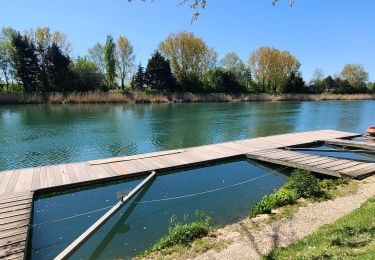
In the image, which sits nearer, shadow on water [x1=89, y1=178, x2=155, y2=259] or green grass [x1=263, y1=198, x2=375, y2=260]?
green grass [x1=263, y1=198, x2=375, y2=260]

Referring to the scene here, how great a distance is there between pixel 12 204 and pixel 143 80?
46.2 meters

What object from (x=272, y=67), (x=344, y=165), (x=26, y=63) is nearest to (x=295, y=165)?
(x=344, y=165)

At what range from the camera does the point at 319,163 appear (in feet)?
34.2

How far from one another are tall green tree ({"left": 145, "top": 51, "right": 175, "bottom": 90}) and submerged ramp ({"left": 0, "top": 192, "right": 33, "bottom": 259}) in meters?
44.4

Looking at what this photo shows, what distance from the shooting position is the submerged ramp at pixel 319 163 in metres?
9.49

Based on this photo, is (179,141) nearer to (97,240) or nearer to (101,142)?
(101,142)

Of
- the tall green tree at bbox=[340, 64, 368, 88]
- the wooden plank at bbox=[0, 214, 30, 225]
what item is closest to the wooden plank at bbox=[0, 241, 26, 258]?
the wooden plank at bbox=[0, 214, 30, 225]

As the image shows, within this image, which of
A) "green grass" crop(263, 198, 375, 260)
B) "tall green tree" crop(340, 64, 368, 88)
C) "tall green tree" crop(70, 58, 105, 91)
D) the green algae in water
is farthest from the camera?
"tall green tree" crop(340, 64, 368, 88)

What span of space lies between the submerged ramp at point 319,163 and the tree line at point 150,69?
40.7 m

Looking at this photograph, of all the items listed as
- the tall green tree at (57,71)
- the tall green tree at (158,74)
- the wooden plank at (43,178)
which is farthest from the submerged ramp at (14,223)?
the tall green tree at (158,74)

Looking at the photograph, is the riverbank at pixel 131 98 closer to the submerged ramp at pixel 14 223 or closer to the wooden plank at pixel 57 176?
the wooden plank at pixel 57 176

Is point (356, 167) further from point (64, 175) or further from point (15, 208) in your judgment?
point (15, 208)

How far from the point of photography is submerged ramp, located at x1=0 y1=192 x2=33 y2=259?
5137 mm

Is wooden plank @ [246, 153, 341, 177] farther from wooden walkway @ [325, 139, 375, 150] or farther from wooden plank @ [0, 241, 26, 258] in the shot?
wooden plank @ [0, 241, 26, 258]
